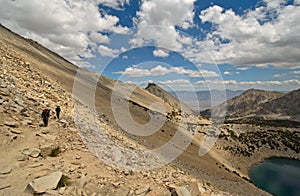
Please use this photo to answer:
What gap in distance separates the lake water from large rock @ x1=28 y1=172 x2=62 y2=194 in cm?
5324

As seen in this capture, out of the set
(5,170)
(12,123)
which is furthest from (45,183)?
(12,123)

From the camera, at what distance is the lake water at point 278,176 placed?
5425cm

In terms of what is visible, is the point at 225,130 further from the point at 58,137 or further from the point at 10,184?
the point at 10,184

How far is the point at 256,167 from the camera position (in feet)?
222

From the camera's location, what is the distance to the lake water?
178ft

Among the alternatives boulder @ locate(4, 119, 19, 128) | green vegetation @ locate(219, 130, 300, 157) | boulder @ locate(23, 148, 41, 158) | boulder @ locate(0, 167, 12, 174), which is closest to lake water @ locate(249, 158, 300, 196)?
green vegetation @ locate(219, 130, 300, 157)

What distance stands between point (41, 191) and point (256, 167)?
68.8m

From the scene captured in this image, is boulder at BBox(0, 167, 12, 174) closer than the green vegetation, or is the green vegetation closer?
boulder at BBox(0, 167, 12, 174)

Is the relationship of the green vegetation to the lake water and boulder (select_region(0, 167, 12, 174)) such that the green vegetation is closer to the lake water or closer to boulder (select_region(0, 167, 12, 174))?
the lake water

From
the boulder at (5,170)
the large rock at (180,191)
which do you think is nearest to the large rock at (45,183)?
the boulder at (5,170)

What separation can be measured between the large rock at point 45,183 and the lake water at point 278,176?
53239mm

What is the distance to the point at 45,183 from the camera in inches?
433

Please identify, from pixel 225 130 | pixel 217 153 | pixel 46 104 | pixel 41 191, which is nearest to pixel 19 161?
pixel 41 191

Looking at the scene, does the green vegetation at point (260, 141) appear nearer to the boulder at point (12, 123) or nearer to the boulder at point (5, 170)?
the boulder at point (12, 123)
